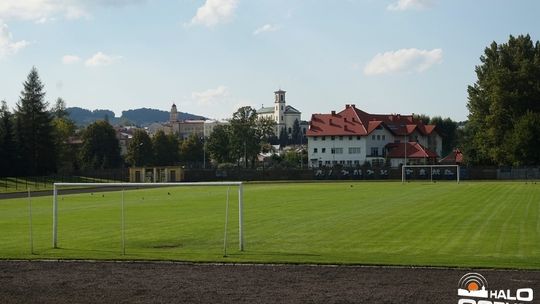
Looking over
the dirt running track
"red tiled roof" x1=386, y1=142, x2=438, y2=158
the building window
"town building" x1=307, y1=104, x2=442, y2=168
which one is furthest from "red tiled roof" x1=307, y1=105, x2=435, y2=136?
the dirt running track

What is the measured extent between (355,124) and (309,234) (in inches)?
4252

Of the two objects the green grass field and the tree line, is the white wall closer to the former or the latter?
the tree line

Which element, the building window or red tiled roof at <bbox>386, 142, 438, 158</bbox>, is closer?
red tiled roof at <bbox>386, 142, 438, 158</bbox>

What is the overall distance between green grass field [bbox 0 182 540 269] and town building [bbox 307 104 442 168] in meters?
88.0

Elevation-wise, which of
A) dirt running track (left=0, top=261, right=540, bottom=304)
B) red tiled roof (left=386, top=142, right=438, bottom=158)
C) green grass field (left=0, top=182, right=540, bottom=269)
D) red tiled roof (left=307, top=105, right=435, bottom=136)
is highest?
red tiled roof (left=307, top=105, right=435, bottom=136)

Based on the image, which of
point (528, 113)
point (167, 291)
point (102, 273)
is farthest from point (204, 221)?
point (528, 113)

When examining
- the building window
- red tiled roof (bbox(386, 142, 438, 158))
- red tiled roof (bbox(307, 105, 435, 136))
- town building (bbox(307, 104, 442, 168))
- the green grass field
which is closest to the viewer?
the green grass field

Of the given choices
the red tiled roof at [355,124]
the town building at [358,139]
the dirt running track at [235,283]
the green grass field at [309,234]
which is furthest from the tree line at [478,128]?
the dirt running track at [235,283]

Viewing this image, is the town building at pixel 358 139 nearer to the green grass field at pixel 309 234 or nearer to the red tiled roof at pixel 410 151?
the red tiled roof at pixel 410 151

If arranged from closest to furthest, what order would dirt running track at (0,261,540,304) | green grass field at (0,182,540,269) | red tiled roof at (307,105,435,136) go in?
dirt running track at (0,261,540,304)
green grass field at (0,182,540,269)
red tiled roof at (307,105,435,136)

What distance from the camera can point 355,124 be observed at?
434ft

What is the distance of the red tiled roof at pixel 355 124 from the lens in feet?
431

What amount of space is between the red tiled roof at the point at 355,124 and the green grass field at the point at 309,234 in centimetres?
9022

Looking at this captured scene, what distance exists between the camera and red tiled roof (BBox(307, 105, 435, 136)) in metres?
131
